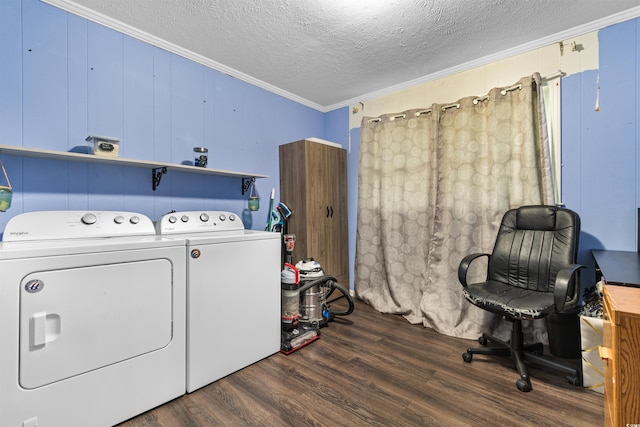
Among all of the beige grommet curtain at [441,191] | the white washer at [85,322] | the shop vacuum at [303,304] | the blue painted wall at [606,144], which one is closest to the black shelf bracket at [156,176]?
the white washer at [85,322]

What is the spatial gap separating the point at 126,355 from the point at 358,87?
3071mm

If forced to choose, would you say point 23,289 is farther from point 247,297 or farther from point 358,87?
point 358,87

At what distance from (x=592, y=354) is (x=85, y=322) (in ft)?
8.90

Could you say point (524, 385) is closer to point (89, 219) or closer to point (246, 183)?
point (246, 183)

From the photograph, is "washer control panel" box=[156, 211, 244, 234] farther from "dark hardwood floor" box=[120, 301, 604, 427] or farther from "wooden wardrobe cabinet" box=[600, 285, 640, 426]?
"wooden wardrobe cabinet" box=[600, 285, 640, 426]

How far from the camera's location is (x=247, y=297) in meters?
2.00

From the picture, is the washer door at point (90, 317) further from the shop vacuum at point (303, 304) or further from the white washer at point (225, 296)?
the shop vacuum at point (303, 304)

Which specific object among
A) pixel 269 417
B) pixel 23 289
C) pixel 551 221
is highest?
pixel 551 221

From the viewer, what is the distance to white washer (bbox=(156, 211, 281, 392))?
173 cm

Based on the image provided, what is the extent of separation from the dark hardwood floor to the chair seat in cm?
45

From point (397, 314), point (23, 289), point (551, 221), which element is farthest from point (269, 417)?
point (551, 221)

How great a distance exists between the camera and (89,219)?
172cm

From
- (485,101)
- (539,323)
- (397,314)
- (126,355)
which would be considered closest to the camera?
(126,355)

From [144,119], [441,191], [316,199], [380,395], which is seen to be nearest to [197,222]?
[144,119]
